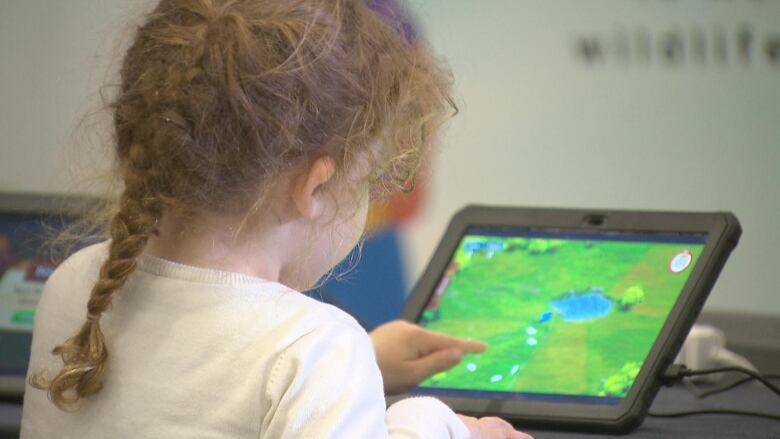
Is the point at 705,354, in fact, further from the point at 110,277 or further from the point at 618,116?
the point at 618,116

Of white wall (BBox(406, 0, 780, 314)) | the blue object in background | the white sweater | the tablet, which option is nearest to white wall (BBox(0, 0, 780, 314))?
white wall (BBox(406, 0, 780, 314))

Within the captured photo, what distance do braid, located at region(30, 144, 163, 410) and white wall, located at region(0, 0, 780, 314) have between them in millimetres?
1455

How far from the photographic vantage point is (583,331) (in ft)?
3.95

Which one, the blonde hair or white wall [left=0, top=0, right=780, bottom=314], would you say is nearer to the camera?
the blonde hair

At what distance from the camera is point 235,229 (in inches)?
34.0

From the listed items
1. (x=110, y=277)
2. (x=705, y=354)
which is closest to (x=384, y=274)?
(x=705, y=354)

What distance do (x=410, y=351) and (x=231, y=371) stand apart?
428mm

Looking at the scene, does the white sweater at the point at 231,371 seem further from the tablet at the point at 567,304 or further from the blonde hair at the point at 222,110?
the tablet at the point at 567,304

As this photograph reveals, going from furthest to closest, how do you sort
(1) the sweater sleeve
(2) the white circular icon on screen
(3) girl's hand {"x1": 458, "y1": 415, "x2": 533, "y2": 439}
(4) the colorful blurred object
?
(4) the colorful blurred object
(2) the white circular icon on screen
(3) girl's hand {"x1": 458, "y1": 415, "x2": 533, "y2": 439}
(1) the sweater sleeve

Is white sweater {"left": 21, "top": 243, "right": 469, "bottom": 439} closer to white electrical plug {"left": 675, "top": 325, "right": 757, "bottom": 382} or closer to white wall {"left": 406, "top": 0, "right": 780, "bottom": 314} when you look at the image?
white electrical plug {"left": 675, "top": 325, "right": 757, "bottom": 382}

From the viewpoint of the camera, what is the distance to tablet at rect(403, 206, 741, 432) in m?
1.14

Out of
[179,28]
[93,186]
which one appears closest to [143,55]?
[179,28]

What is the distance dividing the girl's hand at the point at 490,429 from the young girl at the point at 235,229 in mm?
34

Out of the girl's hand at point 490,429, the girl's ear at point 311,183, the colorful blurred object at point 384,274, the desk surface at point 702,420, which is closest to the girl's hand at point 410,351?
the desk surface at point 702,420
